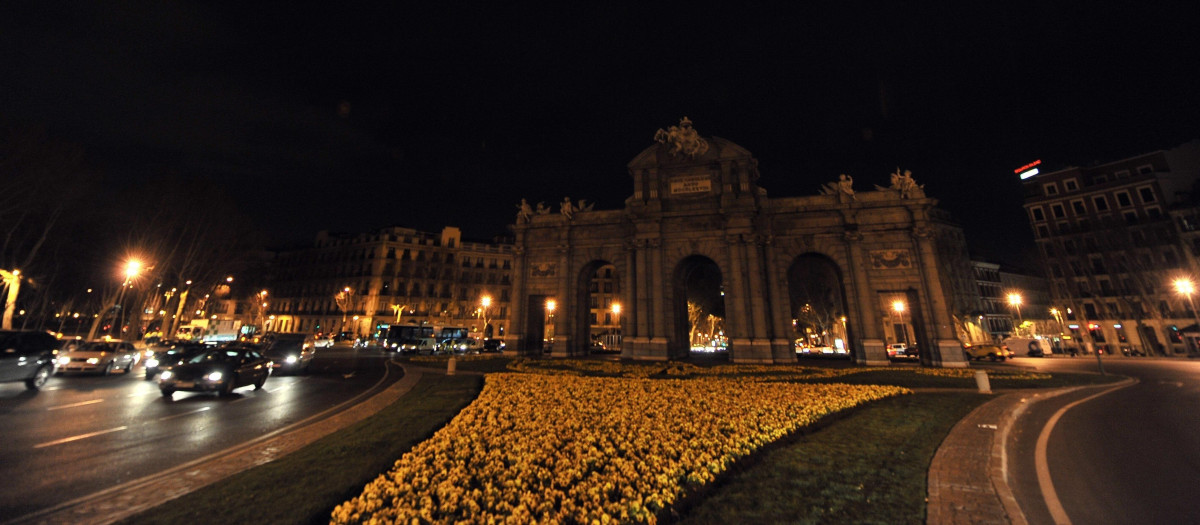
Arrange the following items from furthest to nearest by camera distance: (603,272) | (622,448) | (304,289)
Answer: (603,272) < (304,289) < (622,448)

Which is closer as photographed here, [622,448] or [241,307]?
[622,448]

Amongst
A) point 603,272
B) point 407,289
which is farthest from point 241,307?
point 603,272

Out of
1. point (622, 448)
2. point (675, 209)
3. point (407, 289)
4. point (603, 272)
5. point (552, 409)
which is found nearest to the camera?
point (622, 448)

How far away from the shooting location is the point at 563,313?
34.4m

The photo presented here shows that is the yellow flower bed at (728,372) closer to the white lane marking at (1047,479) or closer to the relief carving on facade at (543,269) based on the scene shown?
the white lane marking at (1047,479)

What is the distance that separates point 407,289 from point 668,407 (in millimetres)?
66856

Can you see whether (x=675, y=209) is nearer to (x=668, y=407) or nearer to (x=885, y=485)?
(x=668, y=407)

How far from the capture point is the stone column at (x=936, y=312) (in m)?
26.7

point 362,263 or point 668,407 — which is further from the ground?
point 362,263

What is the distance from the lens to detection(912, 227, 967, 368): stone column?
26.7 meters

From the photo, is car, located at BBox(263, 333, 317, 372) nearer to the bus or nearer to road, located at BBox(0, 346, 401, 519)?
road, located at BBox(0, 346, 401, 519)

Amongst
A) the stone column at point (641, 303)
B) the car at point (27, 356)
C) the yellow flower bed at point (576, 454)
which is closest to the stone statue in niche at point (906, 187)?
the stone column at point (641, 303)

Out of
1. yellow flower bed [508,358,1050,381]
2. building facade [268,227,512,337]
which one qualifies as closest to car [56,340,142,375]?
yellow flower bed [508,358,1050,381]

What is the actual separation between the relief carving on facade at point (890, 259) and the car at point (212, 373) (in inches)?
1434
